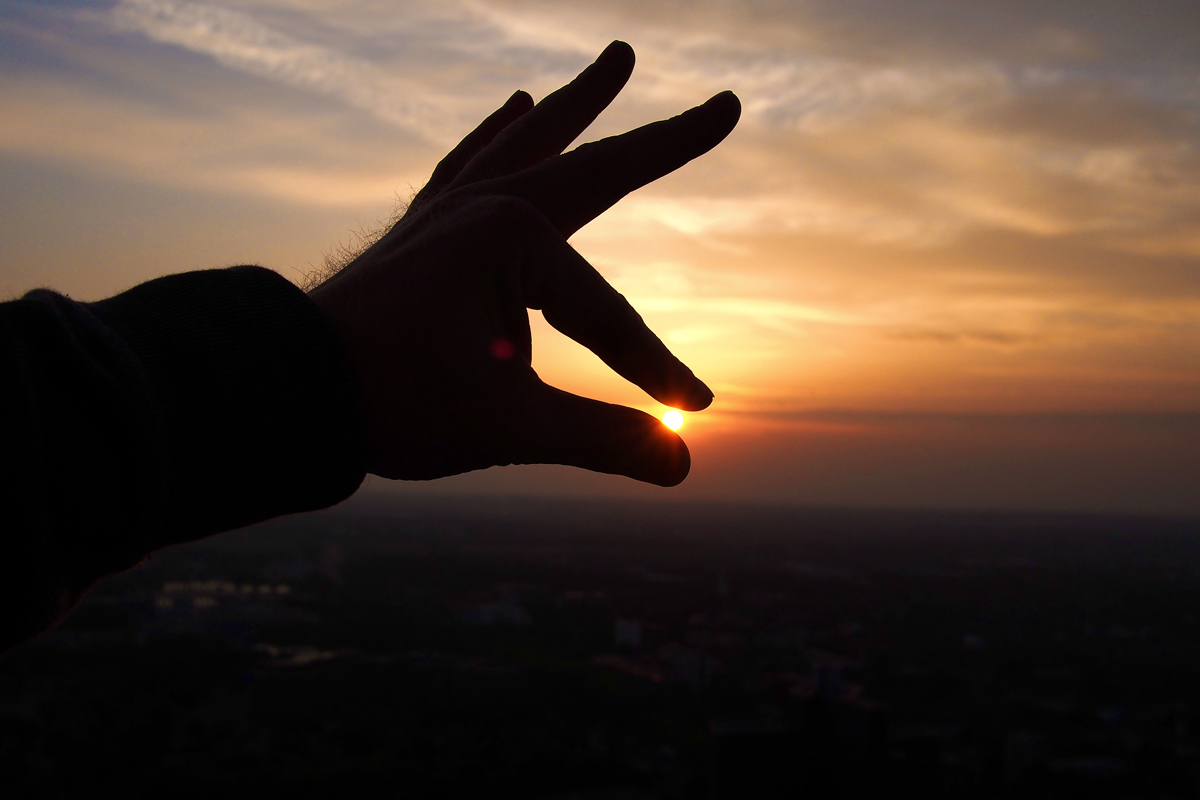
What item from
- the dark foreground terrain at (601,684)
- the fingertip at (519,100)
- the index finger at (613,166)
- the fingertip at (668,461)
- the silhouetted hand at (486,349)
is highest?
the fingertip at (519,100)

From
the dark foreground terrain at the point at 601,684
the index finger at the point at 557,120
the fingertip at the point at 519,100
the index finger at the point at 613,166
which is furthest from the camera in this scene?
the dark foreground terrain at the point at 601,684

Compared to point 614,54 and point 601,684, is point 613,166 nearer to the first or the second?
point 614,54

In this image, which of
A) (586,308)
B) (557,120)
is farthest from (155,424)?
(557,120)

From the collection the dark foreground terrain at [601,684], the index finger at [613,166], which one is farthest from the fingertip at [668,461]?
the dark foreground terrain at [601,684]

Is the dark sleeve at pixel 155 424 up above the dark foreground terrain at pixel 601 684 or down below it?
above

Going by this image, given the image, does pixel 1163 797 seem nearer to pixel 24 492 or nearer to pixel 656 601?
pixel 24 492

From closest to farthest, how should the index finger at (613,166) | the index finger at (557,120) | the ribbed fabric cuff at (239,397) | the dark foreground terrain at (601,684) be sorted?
the ribbed fabric cuff at (239,397)
the index finger at (613,166)
the index finger at (557,120)
the dark foreground terrain at (601,684)

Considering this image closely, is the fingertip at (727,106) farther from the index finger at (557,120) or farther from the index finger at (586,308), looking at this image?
the index finger at (586,308)
